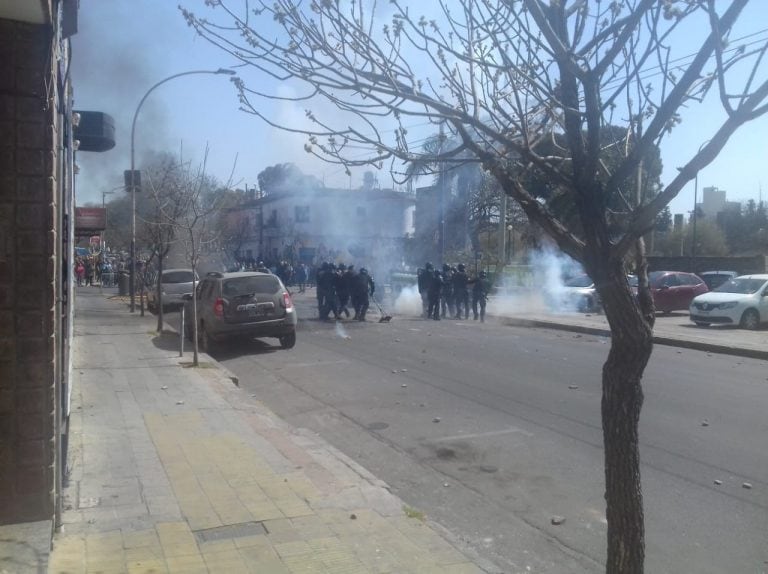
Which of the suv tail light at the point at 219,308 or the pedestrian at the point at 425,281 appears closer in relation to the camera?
the suv tail light at the point at 219,308

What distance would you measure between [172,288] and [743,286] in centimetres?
1660

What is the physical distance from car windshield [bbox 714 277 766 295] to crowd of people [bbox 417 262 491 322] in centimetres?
635

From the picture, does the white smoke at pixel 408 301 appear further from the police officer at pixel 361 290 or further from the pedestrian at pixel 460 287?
the police officer at pixel 361 290

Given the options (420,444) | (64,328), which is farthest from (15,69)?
(420,444)

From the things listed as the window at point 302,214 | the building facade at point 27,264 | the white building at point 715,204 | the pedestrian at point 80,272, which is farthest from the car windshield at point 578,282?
the white building at point 715,204

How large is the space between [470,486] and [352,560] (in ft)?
7.27

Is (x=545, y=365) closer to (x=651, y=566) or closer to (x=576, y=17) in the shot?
(x=651, y=566)

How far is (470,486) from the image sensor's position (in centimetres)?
625

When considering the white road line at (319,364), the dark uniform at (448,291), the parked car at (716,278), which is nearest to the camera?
the white road line at (319,364)

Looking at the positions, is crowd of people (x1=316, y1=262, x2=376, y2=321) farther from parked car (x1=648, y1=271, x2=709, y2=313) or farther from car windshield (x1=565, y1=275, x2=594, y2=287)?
parked car (x1=648, y1=271, x2=709, y2=313)

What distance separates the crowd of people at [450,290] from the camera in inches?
849

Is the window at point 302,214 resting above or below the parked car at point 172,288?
above

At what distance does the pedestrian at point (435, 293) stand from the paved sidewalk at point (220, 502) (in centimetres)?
1347

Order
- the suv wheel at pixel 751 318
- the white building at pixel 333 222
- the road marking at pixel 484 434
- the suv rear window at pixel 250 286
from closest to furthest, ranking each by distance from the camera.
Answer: the road marking at pixel 484 434 < the suv rear window at pixel 250 286 < the suv wheel at pixel 751 318 < the white building at pixel 333 222
